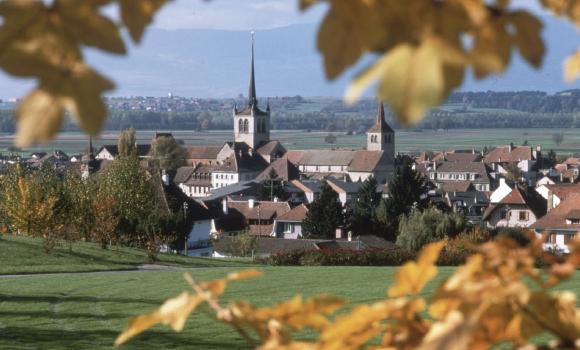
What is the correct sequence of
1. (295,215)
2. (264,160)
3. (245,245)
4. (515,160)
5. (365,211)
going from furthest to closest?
(264,160), (515,160), (295,215), (365,211), (245,245)

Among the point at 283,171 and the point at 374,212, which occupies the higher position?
the point at 283,171

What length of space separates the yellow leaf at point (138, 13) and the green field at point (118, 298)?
30.4 ft

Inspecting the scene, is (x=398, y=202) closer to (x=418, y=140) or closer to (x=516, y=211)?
(x=516, y=211)

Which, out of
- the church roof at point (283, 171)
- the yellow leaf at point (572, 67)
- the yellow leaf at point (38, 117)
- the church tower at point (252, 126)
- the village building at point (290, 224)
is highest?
the church tower at point (252, 126)

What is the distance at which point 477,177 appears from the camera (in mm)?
95250

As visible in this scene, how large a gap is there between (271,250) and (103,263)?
12086mm

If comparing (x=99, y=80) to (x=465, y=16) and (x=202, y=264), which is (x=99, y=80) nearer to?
(x=465, y=16)

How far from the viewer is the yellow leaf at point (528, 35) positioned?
0.97 metres

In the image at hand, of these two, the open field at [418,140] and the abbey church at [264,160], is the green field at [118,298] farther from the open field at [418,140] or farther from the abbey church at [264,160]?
the open field at [418,140]

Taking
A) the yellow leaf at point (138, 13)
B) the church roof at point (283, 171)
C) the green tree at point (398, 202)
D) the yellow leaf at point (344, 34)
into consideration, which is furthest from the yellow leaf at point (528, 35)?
the church roof at point (283, 171)

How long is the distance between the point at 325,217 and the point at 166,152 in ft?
184

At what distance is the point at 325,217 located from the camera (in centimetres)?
4444

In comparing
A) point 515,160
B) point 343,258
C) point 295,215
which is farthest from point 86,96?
point 515,160

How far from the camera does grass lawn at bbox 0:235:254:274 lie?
23.8 metres
